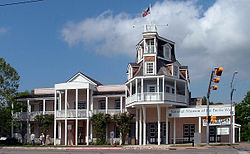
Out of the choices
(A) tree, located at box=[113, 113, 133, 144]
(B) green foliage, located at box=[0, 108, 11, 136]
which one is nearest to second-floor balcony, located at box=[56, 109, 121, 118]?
(A) tree, located at box=[113, 113, 133, 144]

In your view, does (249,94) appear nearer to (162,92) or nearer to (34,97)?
(162,92)

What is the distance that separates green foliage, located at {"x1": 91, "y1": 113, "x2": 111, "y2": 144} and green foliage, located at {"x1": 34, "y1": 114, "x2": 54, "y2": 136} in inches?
252

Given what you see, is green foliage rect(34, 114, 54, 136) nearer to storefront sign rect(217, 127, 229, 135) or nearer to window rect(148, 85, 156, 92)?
window rect(148, 85, 156, 92)

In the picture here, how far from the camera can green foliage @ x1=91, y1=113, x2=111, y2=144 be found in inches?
1698

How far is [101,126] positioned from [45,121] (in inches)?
300

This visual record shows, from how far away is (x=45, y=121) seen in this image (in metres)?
45.3

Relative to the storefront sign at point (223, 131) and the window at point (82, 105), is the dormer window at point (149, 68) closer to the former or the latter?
the storefront sign at point (223, 131)

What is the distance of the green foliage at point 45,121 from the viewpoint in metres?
45.5

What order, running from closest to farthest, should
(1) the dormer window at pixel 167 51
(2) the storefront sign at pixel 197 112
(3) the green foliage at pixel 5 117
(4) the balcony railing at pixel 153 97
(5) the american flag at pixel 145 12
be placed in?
(2) the storefront sign at pixel 197 112, (4) the balcony railing at pixel 153 97, (5) the american flag at pixel 145 12, (1) the dormer window at pixel 167 51, (3) the green foliage at pixel 5 117

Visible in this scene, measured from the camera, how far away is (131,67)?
4288 centimetres

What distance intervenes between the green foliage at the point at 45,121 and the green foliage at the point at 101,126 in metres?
6.39

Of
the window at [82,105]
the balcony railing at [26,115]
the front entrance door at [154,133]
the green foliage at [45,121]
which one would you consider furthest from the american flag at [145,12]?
the balcony railing at [26,115]

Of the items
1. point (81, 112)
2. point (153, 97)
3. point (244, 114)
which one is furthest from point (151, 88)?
point (244, 114)

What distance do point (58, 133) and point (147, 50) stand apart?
1653 centimetres
